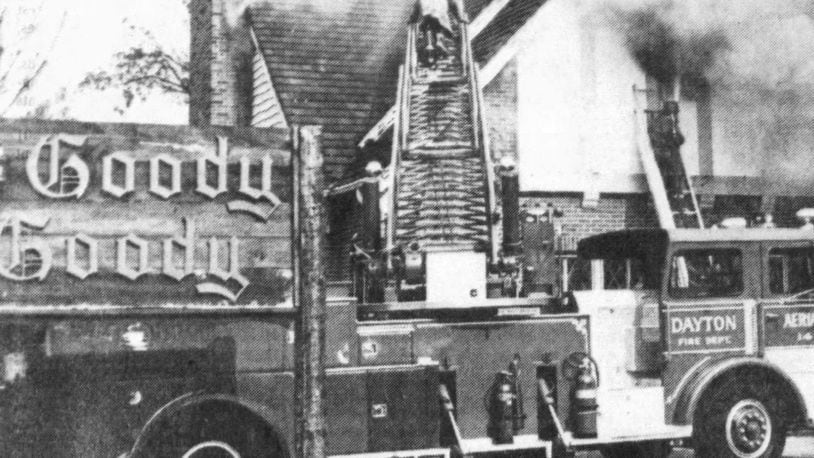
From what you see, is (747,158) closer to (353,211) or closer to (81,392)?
(353,211)

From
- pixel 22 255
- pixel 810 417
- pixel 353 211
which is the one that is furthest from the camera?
pixel 353 211

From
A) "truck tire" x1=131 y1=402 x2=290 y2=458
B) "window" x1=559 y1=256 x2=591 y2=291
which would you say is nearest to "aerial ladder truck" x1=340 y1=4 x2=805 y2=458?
"truck tire" x1=131 y1=402 x2=290 y2=458

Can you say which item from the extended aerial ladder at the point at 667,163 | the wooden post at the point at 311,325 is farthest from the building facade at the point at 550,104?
the wooden post at the point at 311,325

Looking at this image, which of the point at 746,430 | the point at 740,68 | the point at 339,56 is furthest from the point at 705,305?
the point at 339,56

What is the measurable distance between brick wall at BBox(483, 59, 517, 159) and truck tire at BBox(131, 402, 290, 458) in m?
6.73

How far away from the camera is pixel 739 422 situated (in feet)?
29.0

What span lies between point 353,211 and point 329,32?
11.7ft

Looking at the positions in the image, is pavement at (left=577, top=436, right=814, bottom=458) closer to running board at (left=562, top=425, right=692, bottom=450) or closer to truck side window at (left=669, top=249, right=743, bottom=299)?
running board at (left=562, top=425, right=692, bottom=450)

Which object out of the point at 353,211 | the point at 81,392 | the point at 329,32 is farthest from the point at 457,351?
Result: the point at 329,32

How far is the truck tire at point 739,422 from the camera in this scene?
880 cm

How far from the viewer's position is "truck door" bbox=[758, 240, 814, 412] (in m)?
9.12

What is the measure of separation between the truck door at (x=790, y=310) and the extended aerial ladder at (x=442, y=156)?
2.33 metres

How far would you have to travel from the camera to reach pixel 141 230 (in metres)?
6.76

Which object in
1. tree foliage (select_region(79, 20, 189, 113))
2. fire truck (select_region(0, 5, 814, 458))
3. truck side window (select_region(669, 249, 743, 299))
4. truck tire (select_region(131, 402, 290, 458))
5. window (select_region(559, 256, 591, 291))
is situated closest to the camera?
fire truck (select_region(0, 5, 814, 458))
